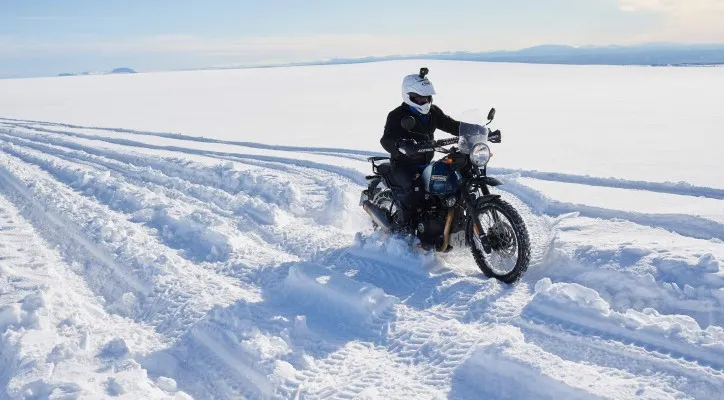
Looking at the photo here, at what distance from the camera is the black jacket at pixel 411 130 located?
5.59m

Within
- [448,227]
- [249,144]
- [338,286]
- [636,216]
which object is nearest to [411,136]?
[448,227]

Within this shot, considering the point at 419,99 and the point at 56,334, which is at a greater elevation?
the point at 419,99

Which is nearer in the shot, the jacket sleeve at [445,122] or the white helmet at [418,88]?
the white helmet at [418,88]

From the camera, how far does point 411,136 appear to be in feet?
18.8

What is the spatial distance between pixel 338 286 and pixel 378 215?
1.73 meters

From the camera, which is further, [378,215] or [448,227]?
[378,215]

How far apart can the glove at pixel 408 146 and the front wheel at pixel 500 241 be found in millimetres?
802

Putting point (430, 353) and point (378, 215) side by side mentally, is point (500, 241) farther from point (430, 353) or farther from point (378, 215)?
point (378, 215)

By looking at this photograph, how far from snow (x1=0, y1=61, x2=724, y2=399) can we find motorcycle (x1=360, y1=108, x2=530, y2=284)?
0.67 ft

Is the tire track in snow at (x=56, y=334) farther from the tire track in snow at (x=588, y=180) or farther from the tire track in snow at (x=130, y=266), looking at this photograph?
the tire track in snow at (x=588, y=180)

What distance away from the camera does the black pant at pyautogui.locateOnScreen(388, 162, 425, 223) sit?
18.6 feet

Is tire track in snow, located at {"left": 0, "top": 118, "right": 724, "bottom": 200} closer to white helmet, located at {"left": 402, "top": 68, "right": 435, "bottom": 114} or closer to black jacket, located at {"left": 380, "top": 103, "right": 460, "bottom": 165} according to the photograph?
black jacket, located at {"left": 380, "top": 103, "right": 460, "bottom": 165}

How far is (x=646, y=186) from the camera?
301 inches

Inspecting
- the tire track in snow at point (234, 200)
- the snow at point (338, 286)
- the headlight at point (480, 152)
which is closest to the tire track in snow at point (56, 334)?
the snow at point (338, 286)
